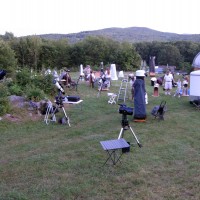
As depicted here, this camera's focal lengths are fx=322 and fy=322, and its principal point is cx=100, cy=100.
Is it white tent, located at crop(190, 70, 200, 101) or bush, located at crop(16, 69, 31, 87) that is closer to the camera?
white tent, located at crop(190, 70, 200, 101)

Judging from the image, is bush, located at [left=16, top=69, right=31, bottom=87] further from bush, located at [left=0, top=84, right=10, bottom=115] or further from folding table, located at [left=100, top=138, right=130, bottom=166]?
folding table, located at [left=100, top=138, right=130, bottom=166]

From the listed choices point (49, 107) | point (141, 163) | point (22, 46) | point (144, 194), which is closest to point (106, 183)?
point (144, 194)

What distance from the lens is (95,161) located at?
7.31 m

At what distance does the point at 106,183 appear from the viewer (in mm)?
6062

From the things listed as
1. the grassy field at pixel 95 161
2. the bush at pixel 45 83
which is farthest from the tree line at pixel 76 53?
the grassy field at pixel 95 161

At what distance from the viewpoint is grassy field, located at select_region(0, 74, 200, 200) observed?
5.72 m

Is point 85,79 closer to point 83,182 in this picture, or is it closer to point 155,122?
point 155,122

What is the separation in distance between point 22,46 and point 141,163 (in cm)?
4399

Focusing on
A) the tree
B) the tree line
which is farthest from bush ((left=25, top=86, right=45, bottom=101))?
the tree line

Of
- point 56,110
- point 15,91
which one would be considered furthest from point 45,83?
point 56,110

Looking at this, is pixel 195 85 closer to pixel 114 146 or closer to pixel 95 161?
pixel 95 161

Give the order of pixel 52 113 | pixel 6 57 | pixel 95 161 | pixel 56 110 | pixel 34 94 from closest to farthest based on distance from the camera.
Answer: pixel 95 161, pixel 56 110, pixel 52 113, pixel 34 94, pixel 6 57

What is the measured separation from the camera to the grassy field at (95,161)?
572 centimetres

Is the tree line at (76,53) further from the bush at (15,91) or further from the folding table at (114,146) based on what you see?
the folding table at (114,146)
